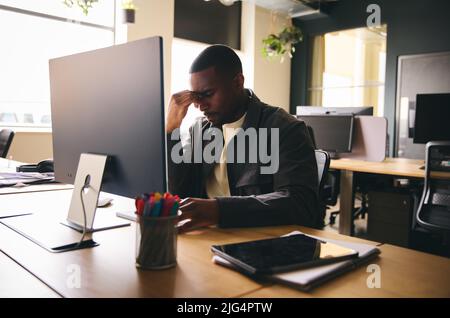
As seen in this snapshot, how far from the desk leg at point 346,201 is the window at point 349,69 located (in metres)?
3.24

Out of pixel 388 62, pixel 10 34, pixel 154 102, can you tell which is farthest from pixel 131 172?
pixel 388 62

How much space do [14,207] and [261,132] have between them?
0.87m

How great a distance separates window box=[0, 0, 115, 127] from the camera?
14.8 feet

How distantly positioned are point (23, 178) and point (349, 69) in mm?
5966

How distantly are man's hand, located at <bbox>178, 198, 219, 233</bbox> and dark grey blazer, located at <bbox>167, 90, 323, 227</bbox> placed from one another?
21 mm

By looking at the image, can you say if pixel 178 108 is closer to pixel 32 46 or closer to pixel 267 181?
pixel 267 181

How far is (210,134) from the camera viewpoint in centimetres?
163

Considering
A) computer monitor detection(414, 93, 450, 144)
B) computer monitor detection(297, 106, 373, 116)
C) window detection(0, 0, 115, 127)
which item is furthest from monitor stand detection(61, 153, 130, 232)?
window detection(0, 0, 115, 127)

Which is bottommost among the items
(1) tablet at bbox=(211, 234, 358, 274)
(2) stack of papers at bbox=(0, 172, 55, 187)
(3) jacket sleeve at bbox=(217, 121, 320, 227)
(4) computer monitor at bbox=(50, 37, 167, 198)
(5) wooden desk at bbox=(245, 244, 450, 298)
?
(5) wooden desk at bbox=(245, 244, 450, 298)

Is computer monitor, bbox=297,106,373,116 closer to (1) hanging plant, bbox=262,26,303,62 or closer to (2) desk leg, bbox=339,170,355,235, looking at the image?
(2) desk leg, bbox=339,170,355,235

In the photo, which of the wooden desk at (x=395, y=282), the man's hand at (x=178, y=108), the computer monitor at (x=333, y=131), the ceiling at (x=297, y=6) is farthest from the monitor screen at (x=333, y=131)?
the wooden desk at (x=395, y=282)

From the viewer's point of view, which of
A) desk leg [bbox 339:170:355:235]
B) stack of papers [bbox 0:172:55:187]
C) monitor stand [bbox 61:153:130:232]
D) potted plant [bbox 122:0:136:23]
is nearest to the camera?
monitor stand [bbox 61:153:130:232]

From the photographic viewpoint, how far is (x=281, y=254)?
0.83 m

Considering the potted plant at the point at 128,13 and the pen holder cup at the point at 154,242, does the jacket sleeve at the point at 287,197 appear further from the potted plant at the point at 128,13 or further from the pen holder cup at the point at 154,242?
the potted plant at the point at 128,13
